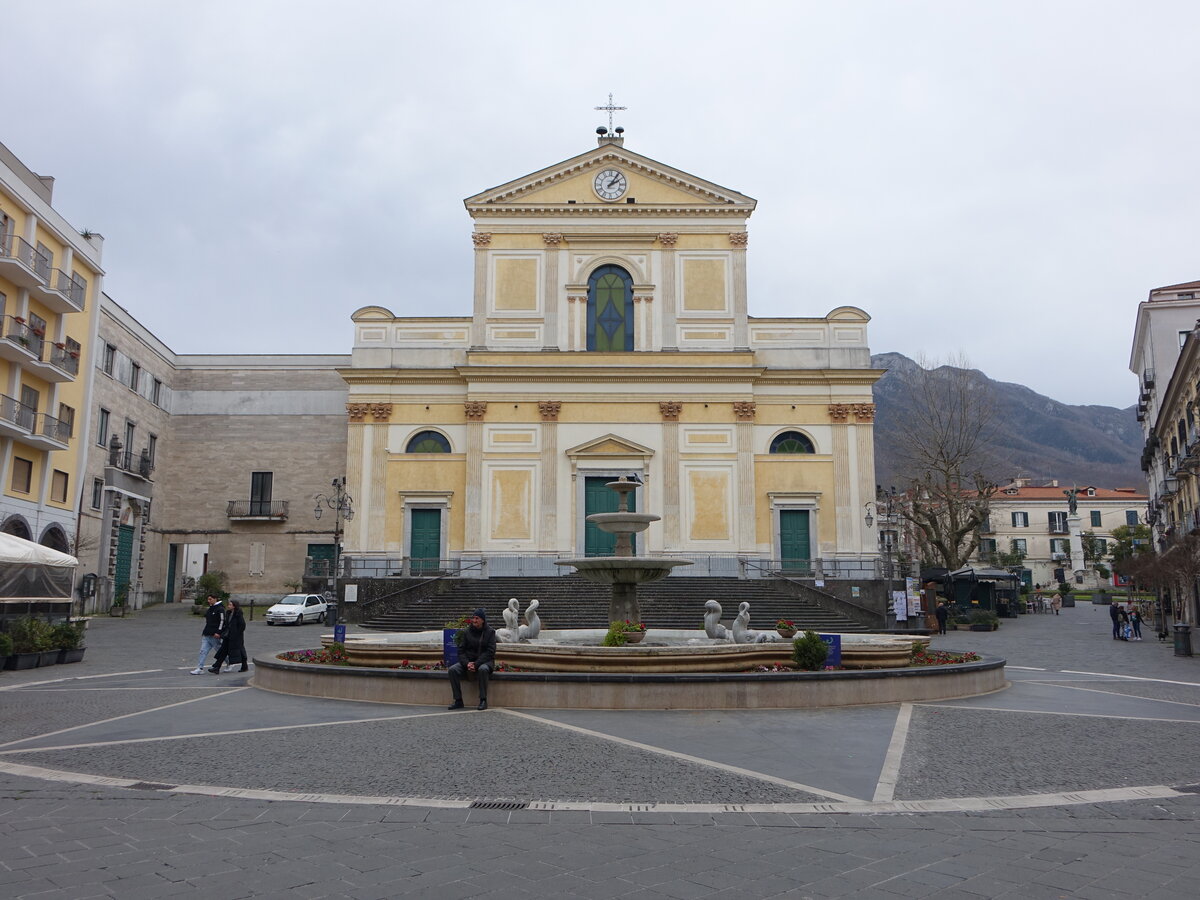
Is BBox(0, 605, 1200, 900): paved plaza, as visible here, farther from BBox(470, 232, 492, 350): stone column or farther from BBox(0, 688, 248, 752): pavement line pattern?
BBox(470, 232, 492, 350): stone column

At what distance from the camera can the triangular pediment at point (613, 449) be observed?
35.4 m

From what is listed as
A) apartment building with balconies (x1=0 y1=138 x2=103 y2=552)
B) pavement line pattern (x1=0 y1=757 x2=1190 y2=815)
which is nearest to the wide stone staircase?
apartment building with balconies (x1=0 y1=138 x2=103 y2=552)

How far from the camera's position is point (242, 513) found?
45969 millimetres

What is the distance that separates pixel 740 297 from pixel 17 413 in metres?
26.0

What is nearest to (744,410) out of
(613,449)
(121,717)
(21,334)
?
(613,449)

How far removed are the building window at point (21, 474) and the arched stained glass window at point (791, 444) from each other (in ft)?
87.8

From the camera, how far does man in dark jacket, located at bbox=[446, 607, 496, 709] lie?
1180 centimetres

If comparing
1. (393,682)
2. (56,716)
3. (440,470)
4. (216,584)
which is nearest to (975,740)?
(393,682)

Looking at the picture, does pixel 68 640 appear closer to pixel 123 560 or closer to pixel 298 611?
pixel 298 611

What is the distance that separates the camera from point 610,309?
3728 cm

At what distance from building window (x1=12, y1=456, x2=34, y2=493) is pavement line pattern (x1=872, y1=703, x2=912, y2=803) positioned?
29879mm

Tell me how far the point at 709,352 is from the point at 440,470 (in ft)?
37.9

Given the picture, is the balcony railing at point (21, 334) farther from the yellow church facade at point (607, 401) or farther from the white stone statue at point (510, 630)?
the white stone statue at point (510, 630)

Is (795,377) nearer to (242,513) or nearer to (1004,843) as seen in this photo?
(242,513)
